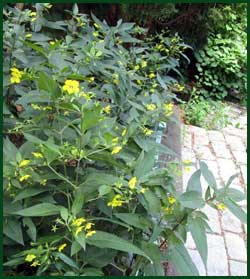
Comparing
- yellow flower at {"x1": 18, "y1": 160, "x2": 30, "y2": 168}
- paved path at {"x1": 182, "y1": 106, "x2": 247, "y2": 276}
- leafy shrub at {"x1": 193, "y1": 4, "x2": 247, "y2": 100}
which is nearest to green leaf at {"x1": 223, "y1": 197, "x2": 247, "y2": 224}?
yellow flower at {"x1": 18, "y1": 160, "x2": 30, "y2": 168}

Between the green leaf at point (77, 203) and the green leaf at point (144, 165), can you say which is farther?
the green leaf at point (144, 165)

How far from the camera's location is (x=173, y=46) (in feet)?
9.79

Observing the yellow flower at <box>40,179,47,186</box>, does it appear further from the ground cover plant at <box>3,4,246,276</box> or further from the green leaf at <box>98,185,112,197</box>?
the green leaf at <box>98,185,112,197</box>

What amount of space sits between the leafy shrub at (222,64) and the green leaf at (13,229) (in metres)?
4.38

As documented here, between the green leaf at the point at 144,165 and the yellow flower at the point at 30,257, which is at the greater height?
the green leaf at the point at 144,165

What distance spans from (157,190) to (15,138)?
0.72 metres

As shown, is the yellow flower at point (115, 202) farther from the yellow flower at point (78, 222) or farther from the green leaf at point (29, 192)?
the green leaf at point (29, 192)

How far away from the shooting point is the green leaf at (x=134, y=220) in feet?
4.21

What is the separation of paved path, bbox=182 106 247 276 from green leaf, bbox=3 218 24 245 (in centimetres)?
132

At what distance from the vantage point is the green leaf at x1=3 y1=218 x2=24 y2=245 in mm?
1240

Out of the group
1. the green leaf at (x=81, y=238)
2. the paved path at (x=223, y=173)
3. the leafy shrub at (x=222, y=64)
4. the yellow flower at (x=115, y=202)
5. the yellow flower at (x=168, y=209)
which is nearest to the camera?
the green leaf at (x=81, y=238)

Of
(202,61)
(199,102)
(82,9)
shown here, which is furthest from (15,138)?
(202,61)

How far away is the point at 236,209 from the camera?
127 centimetres

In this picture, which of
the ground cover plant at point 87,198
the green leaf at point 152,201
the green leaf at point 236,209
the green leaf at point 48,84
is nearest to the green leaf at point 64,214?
the ground cover plant at point 87,198
